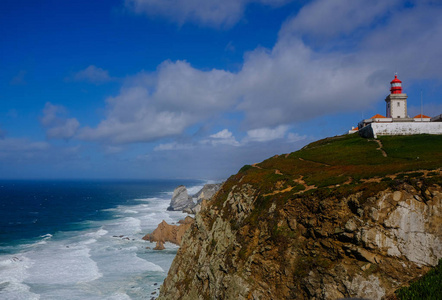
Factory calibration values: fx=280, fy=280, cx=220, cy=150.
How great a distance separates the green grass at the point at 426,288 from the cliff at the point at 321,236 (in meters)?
0.84

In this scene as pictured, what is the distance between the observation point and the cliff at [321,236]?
16.4 m

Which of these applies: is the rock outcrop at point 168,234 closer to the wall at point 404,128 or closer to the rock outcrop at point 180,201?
the wall at point 404,128

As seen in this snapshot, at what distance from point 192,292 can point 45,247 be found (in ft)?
156

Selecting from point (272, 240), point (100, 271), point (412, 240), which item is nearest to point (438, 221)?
point (412, 240)

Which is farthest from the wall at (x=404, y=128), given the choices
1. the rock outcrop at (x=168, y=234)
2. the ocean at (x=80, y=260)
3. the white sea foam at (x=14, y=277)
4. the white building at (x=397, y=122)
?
the white sea foam at (x=14, y=277)

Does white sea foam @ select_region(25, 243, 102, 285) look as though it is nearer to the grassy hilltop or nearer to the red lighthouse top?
the grassy hilltop

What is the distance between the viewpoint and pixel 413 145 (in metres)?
34.0

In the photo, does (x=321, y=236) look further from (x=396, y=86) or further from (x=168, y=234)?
(x=168, y=234)

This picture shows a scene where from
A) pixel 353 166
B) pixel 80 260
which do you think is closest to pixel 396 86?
pixel 353 166

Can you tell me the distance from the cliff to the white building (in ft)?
36.9

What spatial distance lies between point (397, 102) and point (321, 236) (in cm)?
3944

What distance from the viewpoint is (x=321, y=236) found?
19.2 m

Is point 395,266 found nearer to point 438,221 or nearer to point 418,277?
point 418,277

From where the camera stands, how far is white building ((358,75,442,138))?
39438 mm
